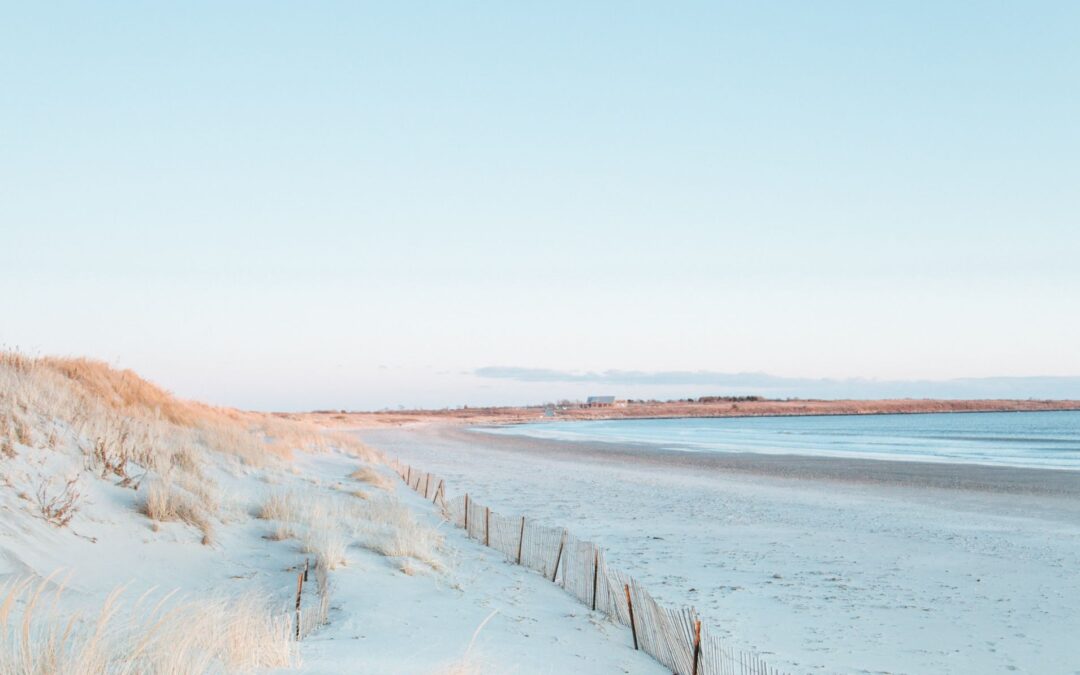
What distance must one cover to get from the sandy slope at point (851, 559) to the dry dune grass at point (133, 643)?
5.44m

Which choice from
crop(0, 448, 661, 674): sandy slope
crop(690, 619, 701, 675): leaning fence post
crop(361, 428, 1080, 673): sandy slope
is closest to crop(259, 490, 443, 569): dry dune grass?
crop(0, 448, 661, 674): sandy slope

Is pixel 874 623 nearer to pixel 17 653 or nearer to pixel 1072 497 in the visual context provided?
pixel 17 653

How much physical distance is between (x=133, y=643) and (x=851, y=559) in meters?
12.2

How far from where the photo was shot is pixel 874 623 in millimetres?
9656

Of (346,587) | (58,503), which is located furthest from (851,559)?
(58,503)

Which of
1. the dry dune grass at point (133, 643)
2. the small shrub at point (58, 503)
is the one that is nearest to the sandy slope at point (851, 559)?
the dry dune grass at point (133, 643)

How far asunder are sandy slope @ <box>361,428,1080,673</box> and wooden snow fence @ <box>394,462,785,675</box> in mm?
1197

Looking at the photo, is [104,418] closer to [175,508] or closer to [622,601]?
[175,508]

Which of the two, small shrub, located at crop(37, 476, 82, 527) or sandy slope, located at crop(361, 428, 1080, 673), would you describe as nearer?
small shrub, located at crop(37, 476, 82, 527)

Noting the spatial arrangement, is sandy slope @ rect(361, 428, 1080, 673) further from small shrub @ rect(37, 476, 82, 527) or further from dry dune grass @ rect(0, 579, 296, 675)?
small shrub @ rect(37, 476, 82, 527)

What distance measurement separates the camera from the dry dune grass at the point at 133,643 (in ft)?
12.7

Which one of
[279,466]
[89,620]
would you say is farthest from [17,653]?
[279,466]

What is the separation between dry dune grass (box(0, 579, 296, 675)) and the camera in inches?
152

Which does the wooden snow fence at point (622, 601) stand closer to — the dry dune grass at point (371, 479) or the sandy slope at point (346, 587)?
the sandy slope at point (346, 587)
